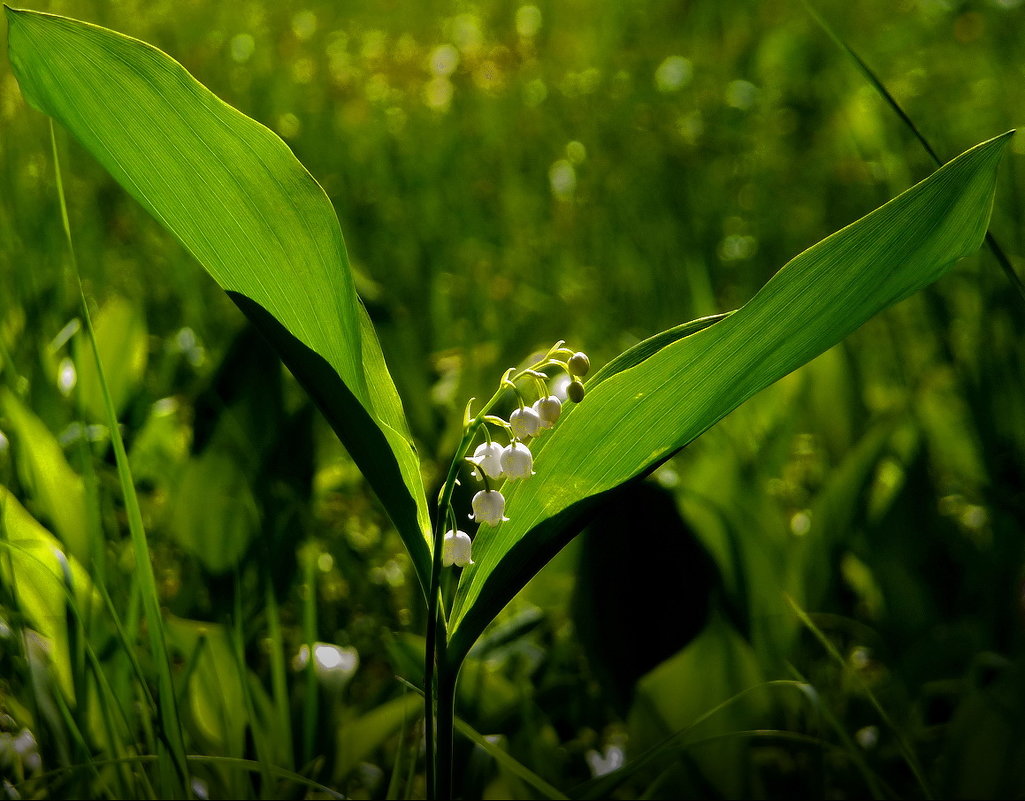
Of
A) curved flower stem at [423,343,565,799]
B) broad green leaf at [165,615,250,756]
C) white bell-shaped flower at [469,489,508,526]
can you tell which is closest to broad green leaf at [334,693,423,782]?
broad green leaf at [165,615,250,756]

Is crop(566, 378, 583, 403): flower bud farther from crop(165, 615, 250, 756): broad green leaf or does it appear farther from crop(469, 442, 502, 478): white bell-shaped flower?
crop(165, 615, 250, 756): broad green leaf

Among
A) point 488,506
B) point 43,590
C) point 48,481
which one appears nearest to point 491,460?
point 488,506

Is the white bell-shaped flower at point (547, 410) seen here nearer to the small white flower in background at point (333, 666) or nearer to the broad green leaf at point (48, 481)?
the small white flower in background at point (333, 666)

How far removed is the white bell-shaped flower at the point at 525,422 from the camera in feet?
2.26

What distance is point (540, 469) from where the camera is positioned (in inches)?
28.4

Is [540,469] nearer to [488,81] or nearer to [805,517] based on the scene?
[805,517]

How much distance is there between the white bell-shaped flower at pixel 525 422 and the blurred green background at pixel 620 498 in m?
0.34

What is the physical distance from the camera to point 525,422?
69cm

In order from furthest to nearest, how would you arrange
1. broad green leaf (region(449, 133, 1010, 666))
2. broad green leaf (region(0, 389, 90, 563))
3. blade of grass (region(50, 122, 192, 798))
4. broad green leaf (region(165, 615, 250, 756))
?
broad green leaf (region(0, 389, 90, 563)) < broad green leaf (region(165, 615, 250, 756)) < blade of grass (region(50, 122, 192, 798)) < broad green leaf (region(449, 133, 1010, 666))

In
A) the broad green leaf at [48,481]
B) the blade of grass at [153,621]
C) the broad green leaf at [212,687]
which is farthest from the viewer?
the broad green leaf at [48,481]

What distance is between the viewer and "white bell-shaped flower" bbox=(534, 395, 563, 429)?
700mm

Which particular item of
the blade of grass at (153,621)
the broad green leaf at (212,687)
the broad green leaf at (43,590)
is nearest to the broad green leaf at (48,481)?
the broad green leaf at (43,590)

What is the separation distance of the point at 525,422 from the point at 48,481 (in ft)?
2.61

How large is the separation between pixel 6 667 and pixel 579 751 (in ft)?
2.05
